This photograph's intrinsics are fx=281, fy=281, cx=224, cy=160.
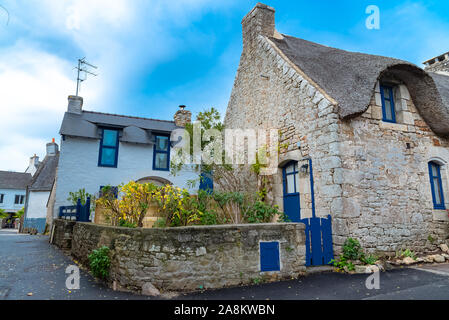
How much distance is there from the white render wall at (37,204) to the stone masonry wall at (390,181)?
1912cm

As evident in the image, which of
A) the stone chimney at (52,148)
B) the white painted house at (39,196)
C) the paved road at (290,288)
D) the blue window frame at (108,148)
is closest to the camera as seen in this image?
the paved road at (290,288)

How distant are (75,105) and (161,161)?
445cm

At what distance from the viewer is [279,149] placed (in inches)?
327

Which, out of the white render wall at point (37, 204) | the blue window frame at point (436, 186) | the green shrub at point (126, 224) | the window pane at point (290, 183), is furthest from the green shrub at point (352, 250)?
the white render wall at point (37, 204)

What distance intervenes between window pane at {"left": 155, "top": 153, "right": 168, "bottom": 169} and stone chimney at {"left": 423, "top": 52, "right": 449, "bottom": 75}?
1323 centimetres

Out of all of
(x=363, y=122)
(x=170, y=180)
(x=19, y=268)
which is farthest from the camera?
(x=170, y=180)

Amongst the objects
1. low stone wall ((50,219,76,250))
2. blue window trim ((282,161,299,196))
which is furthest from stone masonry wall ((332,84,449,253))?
low stone wall ((50,219,76,250))

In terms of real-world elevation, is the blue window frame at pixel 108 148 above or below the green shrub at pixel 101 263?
above

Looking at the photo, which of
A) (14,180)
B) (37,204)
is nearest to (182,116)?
(37,204)

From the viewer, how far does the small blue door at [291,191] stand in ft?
24.6

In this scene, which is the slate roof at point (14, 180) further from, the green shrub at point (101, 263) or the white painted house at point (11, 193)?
the green shrub at point (101, 263)

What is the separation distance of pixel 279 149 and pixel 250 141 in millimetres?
1812
